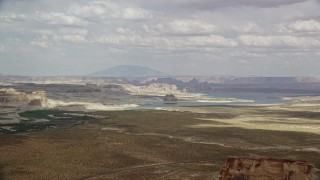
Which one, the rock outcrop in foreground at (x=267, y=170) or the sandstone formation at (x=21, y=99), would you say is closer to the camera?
the rock outcrop in foreground at (x=267, y=170)

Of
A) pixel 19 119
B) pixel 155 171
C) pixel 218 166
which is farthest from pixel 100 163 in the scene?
pixel 19 119

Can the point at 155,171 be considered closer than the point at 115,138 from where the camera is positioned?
Yes

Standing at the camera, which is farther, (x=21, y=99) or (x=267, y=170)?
(x=21, y=99)

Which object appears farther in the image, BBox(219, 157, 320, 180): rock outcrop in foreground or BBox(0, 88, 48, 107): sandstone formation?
BBox(0, 88, 48, 107): sandstone formation

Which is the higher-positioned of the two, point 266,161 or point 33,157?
point 266,161

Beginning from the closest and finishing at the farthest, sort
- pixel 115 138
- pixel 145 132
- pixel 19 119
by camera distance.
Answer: pixel 115 138 < pixel 145 132 < pixel 19 119

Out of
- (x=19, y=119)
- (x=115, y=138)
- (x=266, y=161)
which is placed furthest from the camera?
(x=19, y=119)

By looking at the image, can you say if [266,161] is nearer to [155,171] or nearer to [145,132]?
[155,171]

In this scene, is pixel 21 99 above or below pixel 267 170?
below
